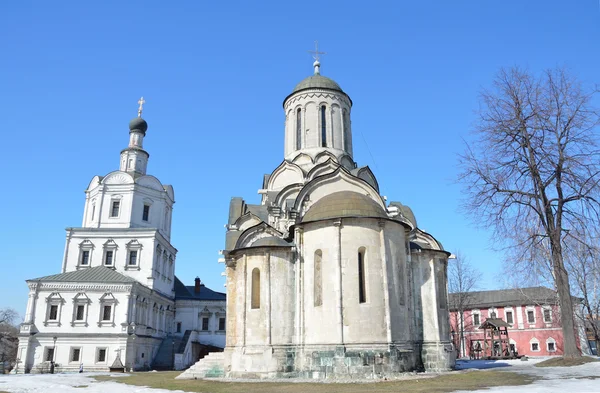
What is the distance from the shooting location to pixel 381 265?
15773mm

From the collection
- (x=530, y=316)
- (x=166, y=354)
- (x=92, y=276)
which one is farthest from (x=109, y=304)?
(x=530, y=316)

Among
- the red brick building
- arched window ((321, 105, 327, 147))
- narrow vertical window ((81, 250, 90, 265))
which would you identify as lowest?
the red brick building

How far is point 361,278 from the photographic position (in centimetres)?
1574

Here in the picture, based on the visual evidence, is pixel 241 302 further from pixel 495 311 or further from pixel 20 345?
pixel 495 311

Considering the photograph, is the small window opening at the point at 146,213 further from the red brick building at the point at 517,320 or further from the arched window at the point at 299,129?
the red brick building at the point at 517,320

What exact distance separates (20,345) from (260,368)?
19791 mm

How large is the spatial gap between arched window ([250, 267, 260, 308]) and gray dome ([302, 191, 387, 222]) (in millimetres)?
2700

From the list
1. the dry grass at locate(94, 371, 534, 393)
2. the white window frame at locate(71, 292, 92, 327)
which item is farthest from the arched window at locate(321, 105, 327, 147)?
the white window frame at locate(71, 292, 92, 327)

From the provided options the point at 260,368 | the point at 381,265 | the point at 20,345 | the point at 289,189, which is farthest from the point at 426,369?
the point at 20,345

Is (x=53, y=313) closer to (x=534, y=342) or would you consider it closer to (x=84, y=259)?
(x=84, y=259)

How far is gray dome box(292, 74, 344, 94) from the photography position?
2411 cm

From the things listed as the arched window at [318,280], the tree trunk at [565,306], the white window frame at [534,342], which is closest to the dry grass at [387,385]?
the tree trunk at [565,306]

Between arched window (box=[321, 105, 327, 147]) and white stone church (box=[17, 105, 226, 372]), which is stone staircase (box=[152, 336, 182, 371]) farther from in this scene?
arched window (box=[321, 105, 327, 147])

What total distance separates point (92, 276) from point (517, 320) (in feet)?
113
